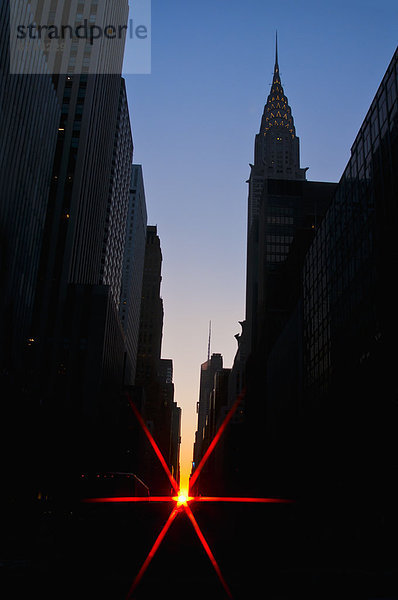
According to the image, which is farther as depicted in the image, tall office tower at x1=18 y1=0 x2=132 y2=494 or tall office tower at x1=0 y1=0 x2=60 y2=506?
tall office tower at x1=18 y1=0 x2=132 y2=494

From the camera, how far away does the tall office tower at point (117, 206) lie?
14150 cm

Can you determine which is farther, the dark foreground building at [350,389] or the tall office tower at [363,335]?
the tall office tower at [363,335]

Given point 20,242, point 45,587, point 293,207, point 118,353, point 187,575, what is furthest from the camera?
point 293,207

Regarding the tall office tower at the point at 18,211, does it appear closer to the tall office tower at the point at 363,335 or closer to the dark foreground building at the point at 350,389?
the dark foreground building at the point at 350,389

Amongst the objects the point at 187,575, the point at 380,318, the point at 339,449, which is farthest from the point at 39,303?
the point at 187,575

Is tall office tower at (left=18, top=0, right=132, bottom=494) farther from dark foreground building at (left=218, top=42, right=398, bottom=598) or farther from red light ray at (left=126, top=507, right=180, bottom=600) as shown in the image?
red light ray at (left=126, top=507, right=180, bottom=600)

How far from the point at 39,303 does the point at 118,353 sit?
31220 millimetres

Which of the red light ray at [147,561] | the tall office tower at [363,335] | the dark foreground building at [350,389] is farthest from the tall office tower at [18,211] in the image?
the red light ray at [147,561]

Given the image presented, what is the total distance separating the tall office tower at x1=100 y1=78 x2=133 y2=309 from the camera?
141500 mm

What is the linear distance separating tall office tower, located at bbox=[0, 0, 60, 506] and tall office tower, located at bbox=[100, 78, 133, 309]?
54.0 meters

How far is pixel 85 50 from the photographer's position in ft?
404

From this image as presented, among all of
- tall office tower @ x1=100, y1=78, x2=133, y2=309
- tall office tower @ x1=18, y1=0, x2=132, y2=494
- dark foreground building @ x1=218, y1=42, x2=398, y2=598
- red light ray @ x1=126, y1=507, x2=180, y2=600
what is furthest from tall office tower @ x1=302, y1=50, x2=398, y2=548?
tall office tower @ x1=100, y1=78, x2=133, y2=309

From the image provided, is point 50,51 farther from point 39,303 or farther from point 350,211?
point 350,211

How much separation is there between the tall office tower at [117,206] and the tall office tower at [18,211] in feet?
177
